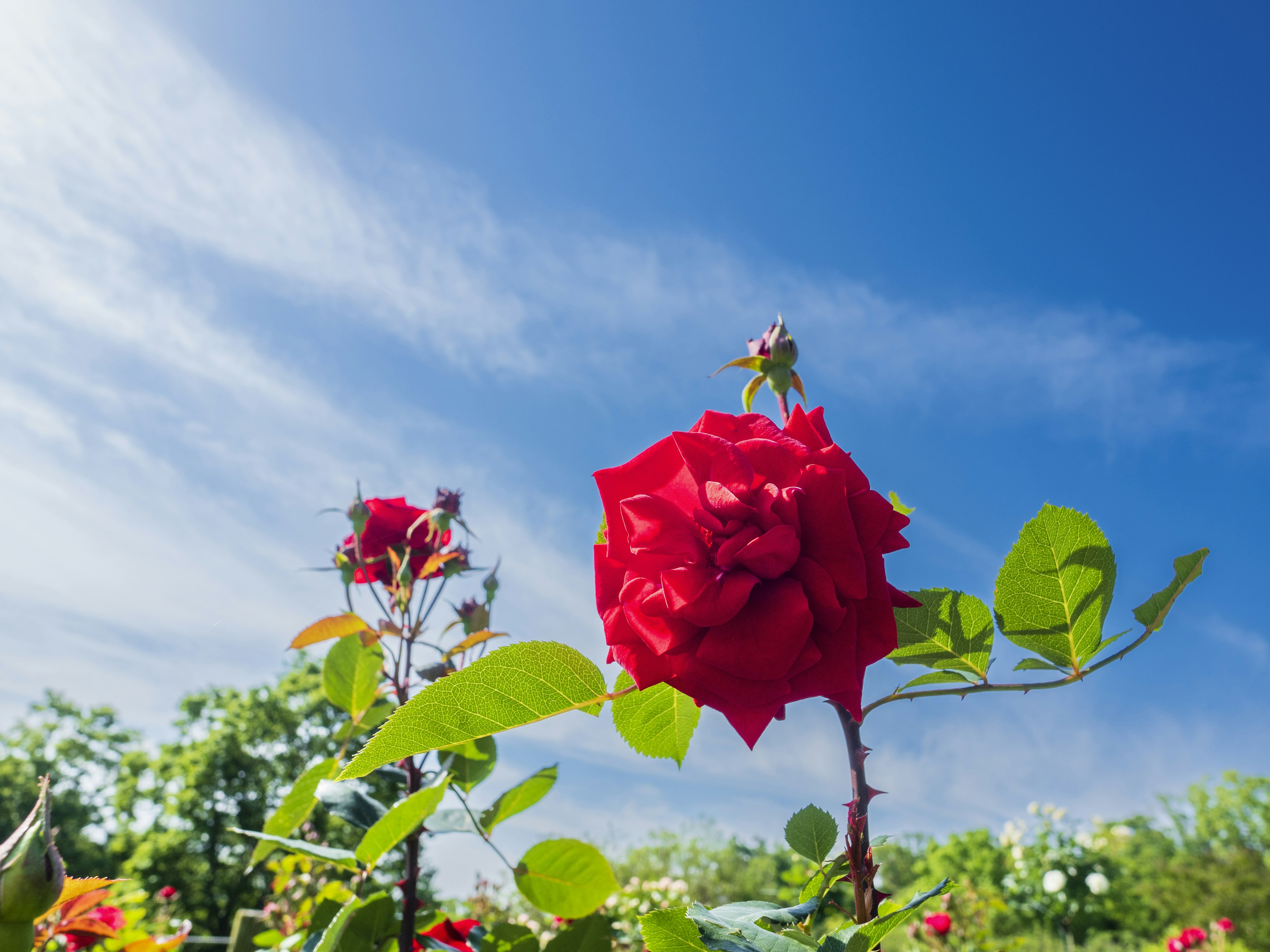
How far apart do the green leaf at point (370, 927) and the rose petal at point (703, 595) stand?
0.83 meters

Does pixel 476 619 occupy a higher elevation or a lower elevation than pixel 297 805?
higher

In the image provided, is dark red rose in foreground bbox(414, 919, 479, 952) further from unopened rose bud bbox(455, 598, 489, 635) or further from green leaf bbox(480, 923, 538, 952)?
unopened rose bud bbox(455, 598, 489, 635)

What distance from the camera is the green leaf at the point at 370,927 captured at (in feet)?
3.36

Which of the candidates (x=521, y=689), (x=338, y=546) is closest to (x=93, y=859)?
(x=338, y=546)

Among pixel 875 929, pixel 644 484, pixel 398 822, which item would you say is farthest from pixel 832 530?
pixel 398 822

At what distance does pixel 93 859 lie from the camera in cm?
1437

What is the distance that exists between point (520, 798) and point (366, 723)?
0.31 meters

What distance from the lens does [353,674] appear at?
129 centimetres

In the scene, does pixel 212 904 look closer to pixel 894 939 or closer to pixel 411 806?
pixel 894 939

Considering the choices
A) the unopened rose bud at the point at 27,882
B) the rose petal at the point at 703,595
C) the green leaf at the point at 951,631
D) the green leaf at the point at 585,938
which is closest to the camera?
the unopened rose bud at the point at 27,882

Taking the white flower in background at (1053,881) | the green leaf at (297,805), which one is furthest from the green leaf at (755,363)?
the white flower in background at (1053,881)

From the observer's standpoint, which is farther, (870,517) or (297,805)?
(297,805)

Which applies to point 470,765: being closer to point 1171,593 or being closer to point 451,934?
point 451,934

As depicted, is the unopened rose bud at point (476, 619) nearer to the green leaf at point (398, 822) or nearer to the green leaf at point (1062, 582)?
the green leaf at point (398, 822)
